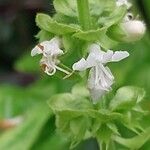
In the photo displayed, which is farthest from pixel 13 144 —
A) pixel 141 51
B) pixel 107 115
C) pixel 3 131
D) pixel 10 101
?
pixel 107 115

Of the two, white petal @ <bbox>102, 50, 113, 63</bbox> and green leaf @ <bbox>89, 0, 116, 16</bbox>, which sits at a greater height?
green leaf @ <bbox>89, 0, 116, 16</bbox>

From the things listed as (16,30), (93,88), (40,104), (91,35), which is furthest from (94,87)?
(16,30)

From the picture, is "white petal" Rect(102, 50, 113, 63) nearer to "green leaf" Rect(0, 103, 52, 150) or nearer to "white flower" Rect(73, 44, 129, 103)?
"white flower" Rect(73, 44, 129, 103)

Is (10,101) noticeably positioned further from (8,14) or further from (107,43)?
(107,43)

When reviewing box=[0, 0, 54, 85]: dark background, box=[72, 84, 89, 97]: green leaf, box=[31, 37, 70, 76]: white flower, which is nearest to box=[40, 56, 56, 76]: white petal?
box=[31, 37, 70, 76]: white flower

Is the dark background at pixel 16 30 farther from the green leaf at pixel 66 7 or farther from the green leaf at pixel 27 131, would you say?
the green leaf at pixel 66 7

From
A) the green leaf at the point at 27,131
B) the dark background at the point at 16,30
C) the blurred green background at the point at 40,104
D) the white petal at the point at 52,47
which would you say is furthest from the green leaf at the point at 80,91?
the dark background at the point at 16,30
